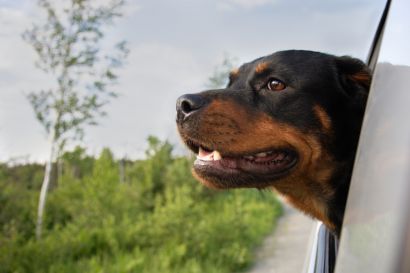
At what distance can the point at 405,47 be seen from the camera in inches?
35.9

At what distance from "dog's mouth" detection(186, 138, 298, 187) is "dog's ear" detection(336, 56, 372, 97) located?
15.9 inches

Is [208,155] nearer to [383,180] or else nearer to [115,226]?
[383,180]

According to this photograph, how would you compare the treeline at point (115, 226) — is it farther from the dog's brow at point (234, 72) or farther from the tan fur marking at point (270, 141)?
the tan fur marking at point (270, 141)

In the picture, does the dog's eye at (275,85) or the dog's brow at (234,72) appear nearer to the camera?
the dog's eye at (275,85)

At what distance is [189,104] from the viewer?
2.37 meters

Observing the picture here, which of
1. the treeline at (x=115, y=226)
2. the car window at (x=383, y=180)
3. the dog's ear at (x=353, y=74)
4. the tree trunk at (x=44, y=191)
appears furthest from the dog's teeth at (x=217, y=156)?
the tree trunk at (x=44, y=191)

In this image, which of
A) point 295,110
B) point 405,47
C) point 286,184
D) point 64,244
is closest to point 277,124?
point 295,110

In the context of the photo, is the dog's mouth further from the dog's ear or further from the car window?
the car window


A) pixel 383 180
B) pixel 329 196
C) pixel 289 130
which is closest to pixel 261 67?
pixel 289 130

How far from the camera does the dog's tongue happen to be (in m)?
2.43

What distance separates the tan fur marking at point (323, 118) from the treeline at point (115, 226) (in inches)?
200

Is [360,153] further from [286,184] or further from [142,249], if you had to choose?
[142,249]

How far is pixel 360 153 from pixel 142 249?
25.3 feet

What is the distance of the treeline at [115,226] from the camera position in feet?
24.2
